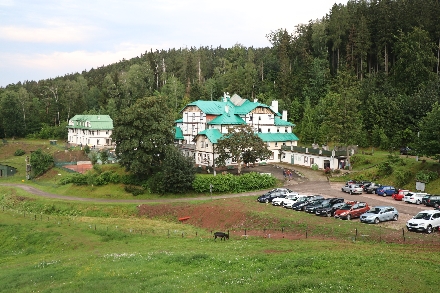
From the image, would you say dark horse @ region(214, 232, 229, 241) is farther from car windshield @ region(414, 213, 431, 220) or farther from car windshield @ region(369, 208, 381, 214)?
car windshield @ region(414, 213, 431, 220)

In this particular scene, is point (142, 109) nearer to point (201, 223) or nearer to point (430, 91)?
point (201, 223)

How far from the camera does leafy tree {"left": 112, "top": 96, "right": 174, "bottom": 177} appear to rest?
61281 mm

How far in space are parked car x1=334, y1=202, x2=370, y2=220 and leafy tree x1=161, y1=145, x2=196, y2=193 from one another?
24431mm

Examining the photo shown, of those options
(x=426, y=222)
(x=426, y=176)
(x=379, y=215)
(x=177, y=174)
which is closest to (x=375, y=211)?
(x=379, y=215)

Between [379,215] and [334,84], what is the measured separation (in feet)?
196

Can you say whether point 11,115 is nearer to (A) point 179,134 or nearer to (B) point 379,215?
(A) point 179,134

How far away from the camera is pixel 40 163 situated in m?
80.1

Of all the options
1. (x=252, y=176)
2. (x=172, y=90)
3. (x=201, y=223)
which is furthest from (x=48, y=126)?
(x=201, y=223)

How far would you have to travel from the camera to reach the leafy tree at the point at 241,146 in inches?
2432

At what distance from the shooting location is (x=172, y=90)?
377ft

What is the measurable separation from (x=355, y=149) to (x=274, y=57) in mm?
57508

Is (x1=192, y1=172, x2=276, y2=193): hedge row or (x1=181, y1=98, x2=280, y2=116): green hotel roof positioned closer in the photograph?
(x1=192, y1=172, x2=276, y2=193): hedge row

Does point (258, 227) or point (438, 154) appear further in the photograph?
point (438, 154)

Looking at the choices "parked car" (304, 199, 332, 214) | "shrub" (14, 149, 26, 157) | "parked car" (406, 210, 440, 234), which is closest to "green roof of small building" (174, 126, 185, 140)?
"parked car" (304, 199, 332, 214)
